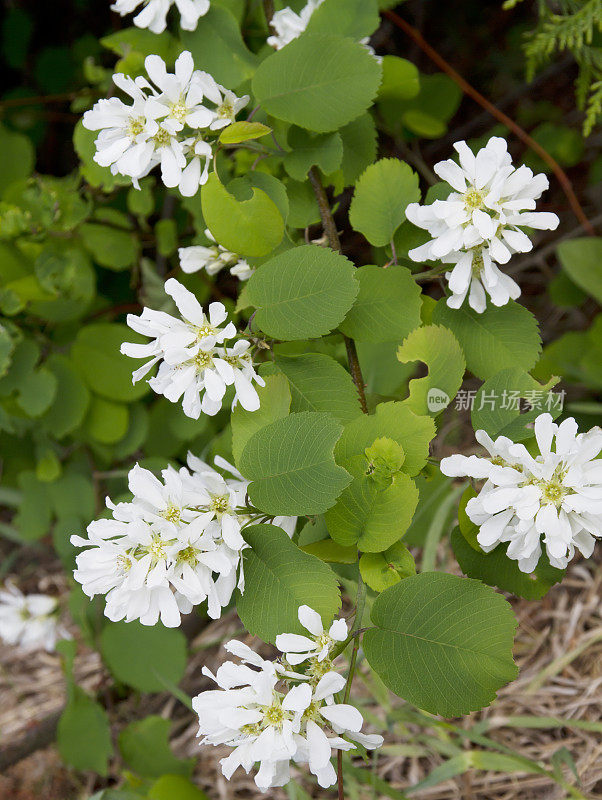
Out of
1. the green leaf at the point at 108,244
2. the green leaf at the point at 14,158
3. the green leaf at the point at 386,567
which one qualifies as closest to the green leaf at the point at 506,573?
the green leaf at the point at 386,567

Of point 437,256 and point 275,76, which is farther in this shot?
point 275,76

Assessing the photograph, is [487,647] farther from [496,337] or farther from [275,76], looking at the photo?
[275,76]

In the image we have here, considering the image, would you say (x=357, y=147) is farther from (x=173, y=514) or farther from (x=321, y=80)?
(x=173, y=514)

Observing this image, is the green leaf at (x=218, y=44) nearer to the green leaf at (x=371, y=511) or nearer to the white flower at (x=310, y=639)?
the green leaf at (x=371, y=511)

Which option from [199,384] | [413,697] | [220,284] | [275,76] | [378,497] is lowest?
[220,284]

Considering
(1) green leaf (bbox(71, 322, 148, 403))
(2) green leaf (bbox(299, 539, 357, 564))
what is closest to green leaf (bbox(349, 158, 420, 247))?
(2) green leaf (bbox(299, 539, 357, 564))

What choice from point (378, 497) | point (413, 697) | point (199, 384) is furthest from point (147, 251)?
point (413, 697)
